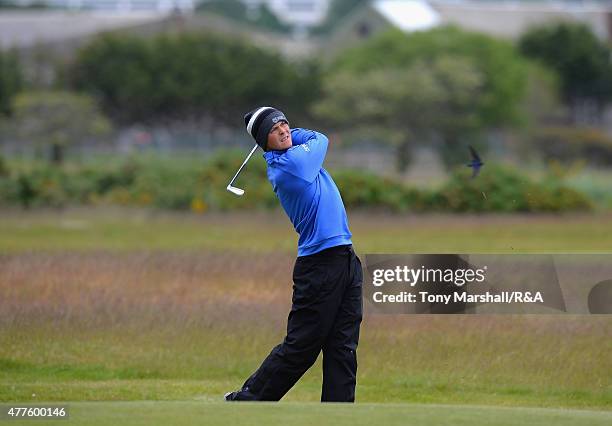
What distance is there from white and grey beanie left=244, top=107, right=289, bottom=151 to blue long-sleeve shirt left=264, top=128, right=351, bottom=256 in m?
0.10

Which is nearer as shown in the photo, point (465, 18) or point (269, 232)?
point (269, 232)

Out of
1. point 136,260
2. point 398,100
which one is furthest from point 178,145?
point 136,260

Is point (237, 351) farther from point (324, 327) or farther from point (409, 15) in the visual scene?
point (409, 15)

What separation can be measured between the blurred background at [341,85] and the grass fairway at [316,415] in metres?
35.7

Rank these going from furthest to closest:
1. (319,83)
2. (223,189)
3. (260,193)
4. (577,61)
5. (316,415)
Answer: (577,61), (319,83), (223,189), (260,193), (316,415)

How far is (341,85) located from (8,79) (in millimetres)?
16759

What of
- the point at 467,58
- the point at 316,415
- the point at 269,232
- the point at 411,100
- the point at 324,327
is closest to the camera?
the point at 316,415

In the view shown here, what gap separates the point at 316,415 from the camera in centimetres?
757

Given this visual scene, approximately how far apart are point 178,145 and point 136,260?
173 feet

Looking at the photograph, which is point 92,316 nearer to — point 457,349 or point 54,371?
point 54,371

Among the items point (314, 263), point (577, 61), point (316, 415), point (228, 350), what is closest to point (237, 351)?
point (228, 350)

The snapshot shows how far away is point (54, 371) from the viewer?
1141 cm

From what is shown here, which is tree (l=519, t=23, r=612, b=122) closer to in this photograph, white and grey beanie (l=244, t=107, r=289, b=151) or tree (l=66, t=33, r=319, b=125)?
tree (l=66, t=33, r=319, b=125)

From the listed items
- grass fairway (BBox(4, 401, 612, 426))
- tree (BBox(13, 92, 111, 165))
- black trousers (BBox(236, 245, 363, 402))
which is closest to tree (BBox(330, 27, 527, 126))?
tree (BBox(13, 92, 111, 165))
